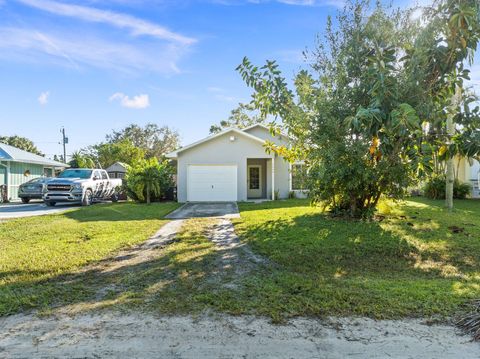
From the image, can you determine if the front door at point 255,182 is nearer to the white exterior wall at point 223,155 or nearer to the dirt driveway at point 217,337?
the white exterior wall at point 223,155

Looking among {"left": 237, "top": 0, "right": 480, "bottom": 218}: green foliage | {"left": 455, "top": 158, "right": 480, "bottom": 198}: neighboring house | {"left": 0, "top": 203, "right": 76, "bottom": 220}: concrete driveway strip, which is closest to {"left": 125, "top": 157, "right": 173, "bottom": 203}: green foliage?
{"left": 0, "top": 203, "right": 76, "bottom": 220}: concrete driveway strip

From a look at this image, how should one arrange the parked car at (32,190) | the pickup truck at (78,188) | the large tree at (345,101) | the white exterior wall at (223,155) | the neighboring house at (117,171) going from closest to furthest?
the large tree at (345,101) < the pickup truck at (78,188) < the white exterior wall at (223,155) < the parked car at (32,190) < the neighboring house at (117,171)

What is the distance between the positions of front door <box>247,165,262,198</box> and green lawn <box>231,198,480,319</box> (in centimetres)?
1161

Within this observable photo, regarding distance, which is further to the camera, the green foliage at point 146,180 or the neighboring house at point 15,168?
the neighboring house at point 15,168

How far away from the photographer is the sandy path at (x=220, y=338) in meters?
3.10

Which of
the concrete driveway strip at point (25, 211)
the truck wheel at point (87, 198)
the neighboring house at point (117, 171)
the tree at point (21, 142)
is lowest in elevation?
the concrete driveway strip at point (25, 211)

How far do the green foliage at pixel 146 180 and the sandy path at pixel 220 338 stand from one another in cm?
1512

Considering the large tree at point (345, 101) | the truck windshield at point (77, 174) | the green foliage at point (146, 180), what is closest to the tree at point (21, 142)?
the truck windshield at point (77, 174)

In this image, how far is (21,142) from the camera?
55.4 m

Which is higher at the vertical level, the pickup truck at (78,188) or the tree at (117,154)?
the tree at (117,154)

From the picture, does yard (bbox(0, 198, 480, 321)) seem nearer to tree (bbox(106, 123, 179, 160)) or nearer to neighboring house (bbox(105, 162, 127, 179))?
neighboring house (bbox(105, 162, 127, 179))

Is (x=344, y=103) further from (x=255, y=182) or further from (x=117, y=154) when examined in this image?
(x=117, y=154)

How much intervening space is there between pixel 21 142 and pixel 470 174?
60361 millimetres

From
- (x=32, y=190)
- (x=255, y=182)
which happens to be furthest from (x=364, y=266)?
(x=32, y=190)
